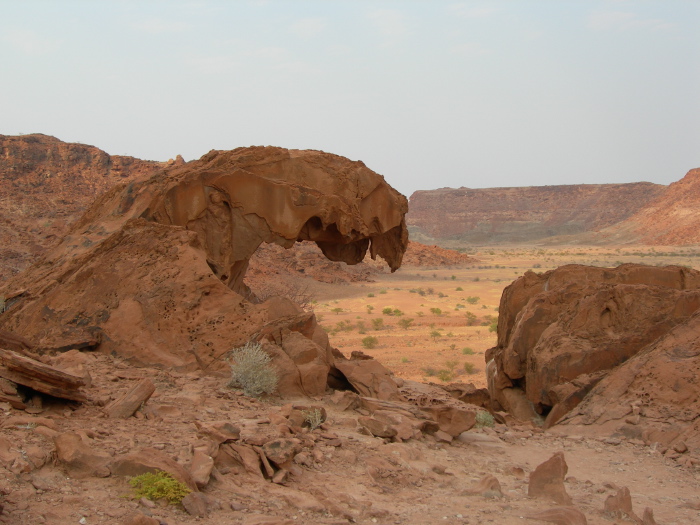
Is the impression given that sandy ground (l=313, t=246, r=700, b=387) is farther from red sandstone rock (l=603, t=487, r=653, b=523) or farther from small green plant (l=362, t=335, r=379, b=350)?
red sandstone rock (l=603, t=487, r=653, b=523)

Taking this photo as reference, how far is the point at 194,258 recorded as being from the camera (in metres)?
9.07

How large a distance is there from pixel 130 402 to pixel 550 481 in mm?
3629

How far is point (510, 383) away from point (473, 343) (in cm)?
861

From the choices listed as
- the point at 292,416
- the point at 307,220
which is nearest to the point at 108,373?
the point at 292,416

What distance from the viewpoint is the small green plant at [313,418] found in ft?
21.2

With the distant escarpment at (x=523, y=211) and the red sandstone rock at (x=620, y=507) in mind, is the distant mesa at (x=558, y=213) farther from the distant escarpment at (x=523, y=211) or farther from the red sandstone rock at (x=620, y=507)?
the red sandstone rock at (x=620, y=507)

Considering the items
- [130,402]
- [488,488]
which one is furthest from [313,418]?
[488,488]

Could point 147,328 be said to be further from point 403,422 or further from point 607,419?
point 607,419

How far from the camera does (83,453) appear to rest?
4.50m

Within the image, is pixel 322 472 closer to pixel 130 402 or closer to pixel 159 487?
pixel 159 487

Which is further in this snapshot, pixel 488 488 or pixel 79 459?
pixel 488 488

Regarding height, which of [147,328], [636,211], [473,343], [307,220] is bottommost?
[473,343]

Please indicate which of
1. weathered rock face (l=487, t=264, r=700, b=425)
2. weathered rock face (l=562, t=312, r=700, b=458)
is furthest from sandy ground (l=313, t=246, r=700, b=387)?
weathered rock face (l=562, t=312, r=700, b=458)

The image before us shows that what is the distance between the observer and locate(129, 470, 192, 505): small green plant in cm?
420
